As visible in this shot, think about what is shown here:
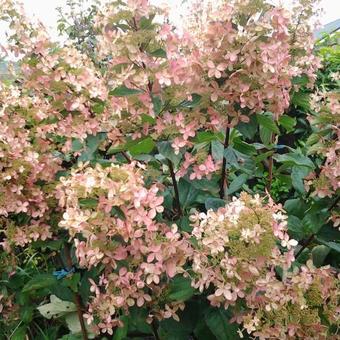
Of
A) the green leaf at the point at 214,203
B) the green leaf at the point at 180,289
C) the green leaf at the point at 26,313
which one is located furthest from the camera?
the green leaf at the point at 26,313

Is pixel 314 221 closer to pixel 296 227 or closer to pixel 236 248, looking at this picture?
pixel 296 227

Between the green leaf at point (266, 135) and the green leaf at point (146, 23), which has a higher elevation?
the green leaf at point (146, 23)

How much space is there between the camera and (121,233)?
1151 millimetres

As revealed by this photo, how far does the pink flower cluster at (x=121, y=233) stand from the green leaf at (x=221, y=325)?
0.23m

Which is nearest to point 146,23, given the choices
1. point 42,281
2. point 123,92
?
point 123,92

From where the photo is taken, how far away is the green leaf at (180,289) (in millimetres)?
1292

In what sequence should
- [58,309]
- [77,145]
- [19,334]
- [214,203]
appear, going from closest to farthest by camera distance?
1. [214,203]
2. [77,145]
3. [58,309]
4. [19,334]

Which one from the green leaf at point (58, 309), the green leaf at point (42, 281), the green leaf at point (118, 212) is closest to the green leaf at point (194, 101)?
the green leaf at point (118, 212)

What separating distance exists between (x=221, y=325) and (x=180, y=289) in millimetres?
162

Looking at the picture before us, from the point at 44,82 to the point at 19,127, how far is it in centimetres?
20

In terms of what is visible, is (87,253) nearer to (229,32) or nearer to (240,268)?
(240,268)

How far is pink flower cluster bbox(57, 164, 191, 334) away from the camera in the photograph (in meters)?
1.14

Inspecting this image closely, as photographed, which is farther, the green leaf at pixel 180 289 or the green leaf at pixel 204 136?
the green leaf at pixel 204 136

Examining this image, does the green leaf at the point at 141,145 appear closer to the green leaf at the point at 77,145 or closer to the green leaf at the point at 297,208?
the green leaf at the point at 77,145
